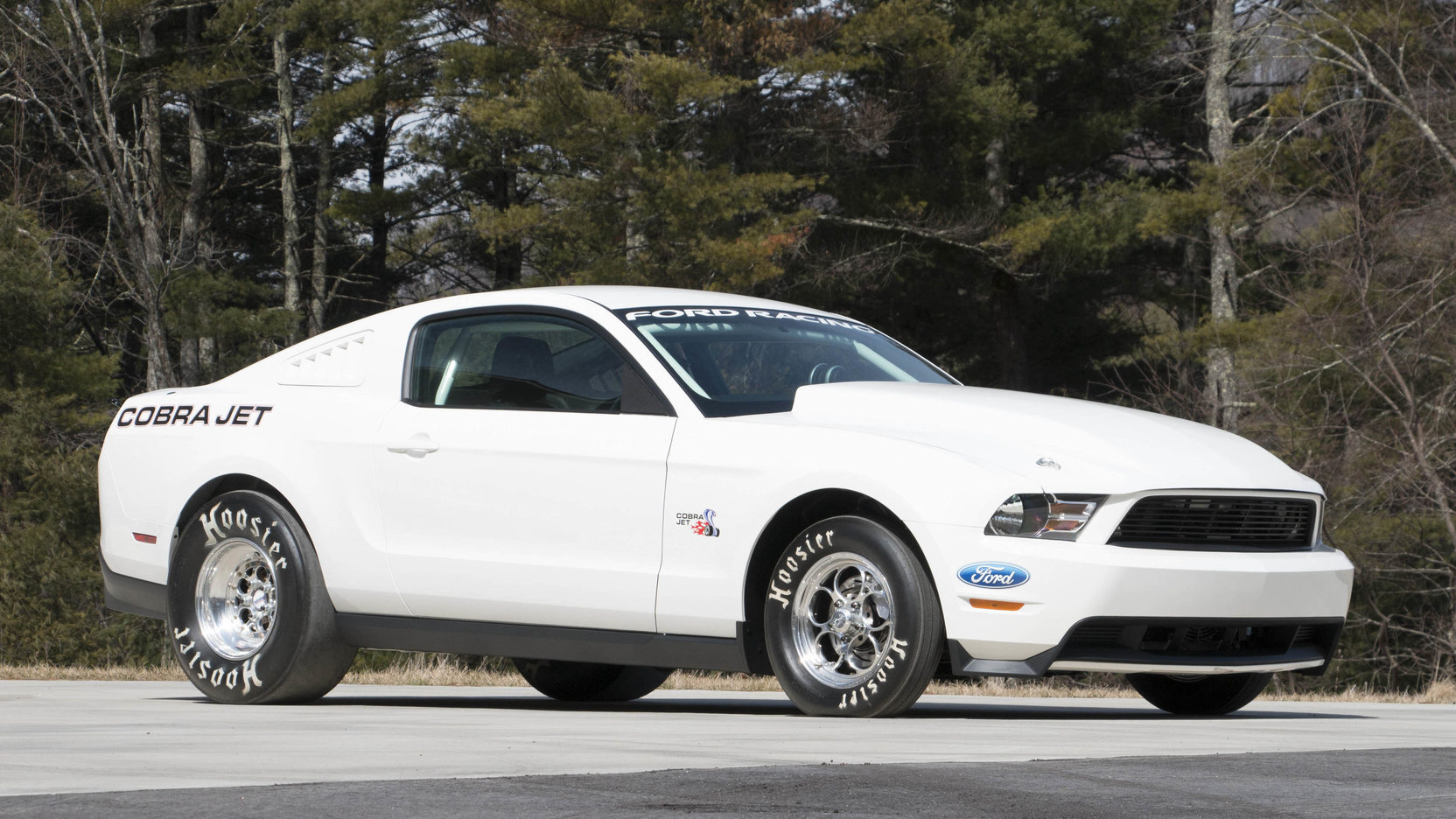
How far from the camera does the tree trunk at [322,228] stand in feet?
150

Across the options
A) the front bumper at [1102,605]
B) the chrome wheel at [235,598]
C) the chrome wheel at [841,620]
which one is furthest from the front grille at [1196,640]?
the chrome wheel at [235,598]

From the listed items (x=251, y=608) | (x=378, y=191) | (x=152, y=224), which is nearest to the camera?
(x=251, y=608)

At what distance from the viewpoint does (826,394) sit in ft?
24.9

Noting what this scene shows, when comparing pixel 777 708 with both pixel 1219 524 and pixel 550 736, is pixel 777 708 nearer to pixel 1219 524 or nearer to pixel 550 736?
pixel 1219 524

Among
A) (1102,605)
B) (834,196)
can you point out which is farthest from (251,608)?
(834,196)

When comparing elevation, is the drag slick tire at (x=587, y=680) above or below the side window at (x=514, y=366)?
below

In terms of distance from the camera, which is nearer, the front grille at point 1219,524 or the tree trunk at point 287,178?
the front grille at point 1219,524

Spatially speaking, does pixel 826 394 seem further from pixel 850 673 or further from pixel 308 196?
pixel 308 196

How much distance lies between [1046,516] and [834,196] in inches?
1232

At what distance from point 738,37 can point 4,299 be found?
48.5 feet

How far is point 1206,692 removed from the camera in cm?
826

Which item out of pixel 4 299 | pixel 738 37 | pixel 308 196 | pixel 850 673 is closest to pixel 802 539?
pixel 850 673

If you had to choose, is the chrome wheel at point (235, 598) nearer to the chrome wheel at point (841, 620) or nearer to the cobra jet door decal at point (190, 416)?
the cobra jet door decal at point (190, 416)

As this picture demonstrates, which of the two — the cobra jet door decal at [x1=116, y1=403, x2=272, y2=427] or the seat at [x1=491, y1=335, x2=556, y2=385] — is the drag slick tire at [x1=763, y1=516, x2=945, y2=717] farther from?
the cobra jet door decal at [x1=116, y1=403, x2=272, y2=427]
